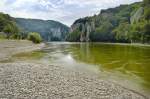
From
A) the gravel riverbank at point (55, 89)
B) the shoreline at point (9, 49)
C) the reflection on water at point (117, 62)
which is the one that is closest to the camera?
the gravel riverbank at point (55, 89)

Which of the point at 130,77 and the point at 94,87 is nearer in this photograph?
the point at 94,87

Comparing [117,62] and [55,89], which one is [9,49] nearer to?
[117,62]

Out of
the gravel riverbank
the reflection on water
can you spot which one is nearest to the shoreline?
the reflection on water

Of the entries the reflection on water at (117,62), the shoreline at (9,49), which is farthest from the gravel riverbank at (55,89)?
the shoreline at (9,49)

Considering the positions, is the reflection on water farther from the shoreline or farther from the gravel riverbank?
the shoreline

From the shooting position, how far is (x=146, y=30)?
358 ft

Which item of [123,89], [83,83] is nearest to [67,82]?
[83,83]

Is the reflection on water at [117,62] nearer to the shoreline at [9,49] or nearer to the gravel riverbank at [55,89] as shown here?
the gravel riverbank at [55,89]

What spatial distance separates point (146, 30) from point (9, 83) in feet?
317

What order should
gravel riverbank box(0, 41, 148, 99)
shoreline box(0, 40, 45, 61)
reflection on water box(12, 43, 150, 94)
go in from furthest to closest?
shoreline box(0, 40, 45, 61), reflection on water box(12, 43, 150, 94), gravel riverbank box(0, 41, 148, 99)

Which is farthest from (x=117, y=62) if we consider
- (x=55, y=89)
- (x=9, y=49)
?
(x=9, y=49)

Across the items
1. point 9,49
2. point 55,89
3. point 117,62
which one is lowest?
point 117,62

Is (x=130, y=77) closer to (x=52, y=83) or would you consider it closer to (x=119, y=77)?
(x=119, y=77)

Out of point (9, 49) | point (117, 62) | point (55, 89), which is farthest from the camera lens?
point (9, 49)
